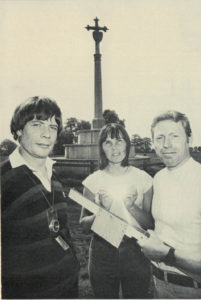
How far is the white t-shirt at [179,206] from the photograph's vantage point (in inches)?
104

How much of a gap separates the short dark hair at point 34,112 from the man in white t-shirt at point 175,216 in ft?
2.99

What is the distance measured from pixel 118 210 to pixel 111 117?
849mm

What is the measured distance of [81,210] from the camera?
2.78 metres

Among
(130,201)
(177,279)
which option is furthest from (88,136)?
(177,279)

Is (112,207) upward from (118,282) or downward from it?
upward

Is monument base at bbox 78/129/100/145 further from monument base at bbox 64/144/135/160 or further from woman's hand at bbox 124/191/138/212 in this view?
woman's hand at bbox 124/191/138/212

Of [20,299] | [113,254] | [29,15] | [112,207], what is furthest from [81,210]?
[29,15]

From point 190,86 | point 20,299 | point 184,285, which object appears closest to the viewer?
point 184,285

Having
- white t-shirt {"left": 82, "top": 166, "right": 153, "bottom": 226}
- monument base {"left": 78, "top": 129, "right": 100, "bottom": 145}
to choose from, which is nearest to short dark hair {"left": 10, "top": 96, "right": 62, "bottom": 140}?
monument base {"left": 78, "top": 129, "right": 100, "bottom": 145}

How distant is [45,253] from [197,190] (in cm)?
142

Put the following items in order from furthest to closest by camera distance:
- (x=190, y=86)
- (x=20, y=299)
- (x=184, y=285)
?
1. (x=190, y=86)
2. (x=20, y=299)
3. (x=184, y=285)

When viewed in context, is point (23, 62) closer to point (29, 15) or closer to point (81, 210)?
point (29, 15)

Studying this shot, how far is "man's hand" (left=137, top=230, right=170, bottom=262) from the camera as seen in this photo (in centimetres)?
267

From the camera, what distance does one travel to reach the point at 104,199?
279 cm
